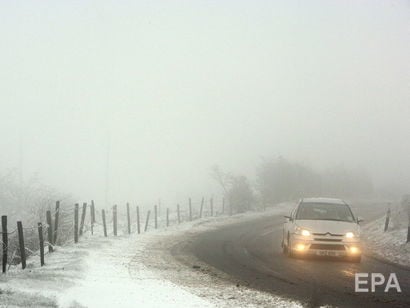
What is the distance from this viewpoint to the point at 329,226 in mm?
14922

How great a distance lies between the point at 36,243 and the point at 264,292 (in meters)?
11.8

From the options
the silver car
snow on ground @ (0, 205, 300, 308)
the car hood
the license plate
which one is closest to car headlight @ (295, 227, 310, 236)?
the silver car

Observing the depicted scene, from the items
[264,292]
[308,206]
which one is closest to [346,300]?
[264,292]

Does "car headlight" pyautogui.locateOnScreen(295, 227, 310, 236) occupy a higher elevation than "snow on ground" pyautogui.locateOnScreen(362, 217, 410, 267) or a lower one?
higher

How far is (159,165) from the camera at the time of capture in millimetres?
152000

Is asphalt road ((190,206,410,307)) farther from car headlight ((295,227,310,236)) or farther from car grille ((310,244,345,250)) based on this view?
car headlight ((295,227,310,236))

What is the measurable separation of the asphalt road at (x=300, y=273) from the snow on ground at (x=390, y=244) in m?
1.02

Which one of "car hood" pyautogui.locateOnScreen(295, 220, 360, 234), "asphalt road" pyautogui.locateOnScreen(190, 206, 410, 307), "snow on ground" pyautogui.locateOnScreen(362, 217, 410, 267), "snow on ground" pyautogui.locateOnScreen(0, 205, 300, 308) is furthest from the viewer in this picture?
"snow on ground" pyautogui.locateOnScreen(362, 217, 410, 267)

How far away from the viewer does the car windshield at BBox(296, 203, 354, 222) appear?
1589 cm

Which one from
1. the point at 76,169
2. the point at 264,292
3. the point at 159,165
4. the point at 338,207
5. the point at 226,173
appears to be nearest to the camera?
the point at 264,292

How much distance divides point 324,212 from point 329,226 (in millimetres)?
1240

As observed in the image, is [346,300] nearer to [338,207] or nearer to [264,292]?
[264,292]

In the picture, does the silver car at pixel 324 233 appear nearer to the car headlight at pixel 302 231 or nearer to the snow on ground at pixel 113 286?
the car headlight at pixel 302 231

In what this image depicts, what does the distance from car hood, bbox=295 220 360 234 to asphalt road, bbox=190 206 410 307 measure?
2.89ft
